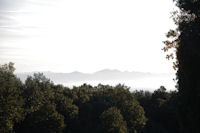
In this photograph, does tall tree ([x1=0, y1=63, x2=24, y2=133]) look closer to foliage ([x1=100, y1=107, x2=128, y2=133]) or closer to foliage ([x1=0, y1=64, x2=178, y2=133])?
foliage ([x1=0, y1=64, x2=178, y2=133])

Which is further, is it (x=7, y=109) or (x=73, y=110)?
(x=73, y=110)

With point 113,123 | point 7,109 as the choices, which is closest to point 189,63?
point 113,123

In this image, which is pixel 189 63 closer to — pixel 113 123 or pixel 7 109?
pixel 113 123

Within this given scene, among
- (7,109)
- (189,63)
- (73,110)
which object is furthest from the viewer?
(73,110)

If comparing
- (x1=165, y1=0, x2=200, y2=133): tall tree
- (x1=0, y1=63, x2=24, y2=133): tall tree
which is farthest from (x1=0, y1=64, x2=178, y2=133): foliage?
(x1=165, y1=0, x2=200, y2=133): tall tree

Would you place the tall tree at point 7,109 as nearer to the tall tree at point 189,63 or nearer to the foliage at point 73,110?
the foliage at point 73,110

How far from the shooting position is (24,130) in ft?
180

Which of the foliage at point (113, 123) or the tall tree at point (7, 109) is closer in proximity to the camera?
the tall tree at point (7, 109)

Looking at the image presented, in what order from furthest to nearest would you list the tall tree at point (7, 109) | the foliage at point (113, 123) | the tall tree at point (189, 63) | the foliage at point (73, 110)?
1. the foliage at point (73, 110)
2. the foliage at point (113, 123)
3. the tall tree at point (7, 109)
4. the tall tree at point (189, 63)

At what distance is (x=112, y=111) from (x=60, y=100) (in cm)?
1950

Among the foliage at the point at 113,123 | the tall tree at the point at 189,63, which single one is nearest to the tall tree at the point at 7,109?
A: the foliage at the point at 113,123

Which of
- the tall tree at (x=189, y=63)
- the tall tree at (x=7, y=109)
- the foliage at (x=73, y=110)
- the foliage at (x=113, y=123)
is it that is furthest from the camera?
the foliage at (x=73, y=110)

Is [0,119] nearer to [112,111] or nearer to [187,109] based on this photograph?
[112,111]

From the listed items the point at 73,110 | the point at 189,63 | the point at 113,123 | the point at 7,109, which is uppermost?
the point at 189,63
